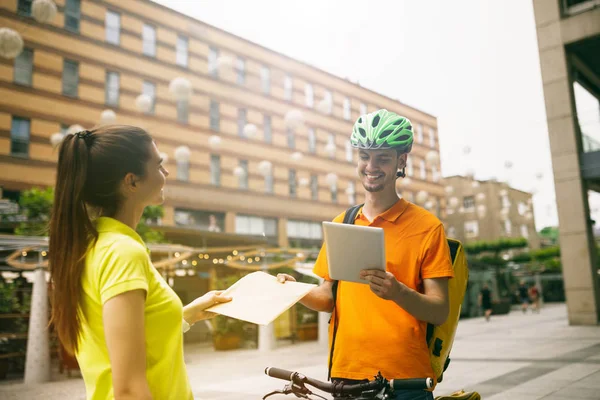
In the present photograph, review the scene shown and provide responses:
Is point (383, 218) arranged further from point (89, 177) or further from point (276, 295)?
point (89, 177)

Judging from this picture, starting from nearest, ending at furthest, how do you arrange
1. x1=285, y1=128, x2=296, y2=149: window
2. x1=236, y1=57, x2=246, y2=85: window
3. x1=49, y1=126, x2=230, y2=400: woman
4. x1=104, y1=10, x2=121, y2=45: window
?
x1=49, y1=126, x2=230, y2=400: woman, x1=104, y1=10, x2=121, y2=45: window, x1=236, y1=57, x2=246, y2=85: window, x1=285, y1=128, x2=296, y2=149: window

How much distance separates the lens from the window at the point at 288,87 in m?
27.9

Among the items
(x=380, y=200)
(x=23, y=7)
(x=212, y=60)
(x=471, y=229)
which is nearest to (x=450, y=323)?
(x=380, y=200)

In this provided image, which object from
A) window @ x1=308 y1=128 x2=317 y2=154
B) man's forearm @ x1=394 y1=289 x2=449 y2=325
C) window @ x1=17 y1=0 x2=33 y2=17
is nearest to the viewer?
man's forearm @ x1=394 y1=289 x2=449 y2=325

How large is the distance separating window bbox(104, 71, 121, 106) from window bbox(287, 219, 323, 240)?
11586 millimetres

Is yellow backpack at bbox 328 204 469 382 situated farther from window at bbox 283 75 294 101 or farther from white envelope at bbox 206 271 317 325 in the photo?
window at bbox 283 75 294 101

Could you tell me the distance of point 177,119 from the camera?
81.1 feet

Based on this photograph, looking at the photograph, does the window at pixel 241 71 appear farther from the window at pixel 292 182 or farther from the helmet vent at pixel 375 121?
the helmet vent at pixel 375 121

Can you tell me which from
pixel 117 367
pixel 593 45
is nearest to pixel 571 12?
pixel 593 45

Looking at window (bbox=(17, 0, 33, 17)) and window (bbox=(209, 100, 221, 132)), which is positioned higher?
window (bbox=(17, 0, 33, 17))

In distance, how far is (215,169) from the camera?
26.5 metres

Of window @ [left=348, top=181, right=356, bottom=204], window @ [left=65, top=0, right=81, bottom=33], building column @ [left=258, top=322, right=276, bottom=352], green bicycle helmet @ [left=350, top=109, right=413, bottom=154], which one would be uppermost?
window @ [left=65, top=0, right=81, bottom=33]

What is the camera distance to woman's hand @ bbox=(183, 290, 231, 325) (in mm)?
1943

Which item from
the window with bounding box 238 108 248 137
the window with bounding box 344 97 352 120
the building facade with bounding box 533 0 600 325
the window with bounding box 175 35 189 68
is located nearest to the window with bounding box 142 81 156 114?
the window with bounding box 175 35 189 68
